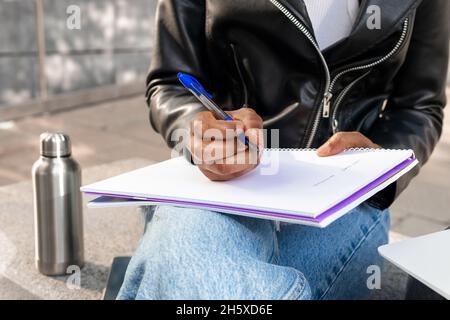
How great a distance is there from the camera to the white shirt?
4.51 ft

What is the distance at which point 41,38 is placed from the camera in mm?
4691

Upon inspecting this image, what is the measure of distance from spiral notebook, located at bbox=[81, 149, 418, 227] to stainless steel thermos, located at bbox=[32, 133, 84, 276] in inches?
28.8

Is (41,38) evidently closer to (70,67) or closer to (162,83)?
(70,67)

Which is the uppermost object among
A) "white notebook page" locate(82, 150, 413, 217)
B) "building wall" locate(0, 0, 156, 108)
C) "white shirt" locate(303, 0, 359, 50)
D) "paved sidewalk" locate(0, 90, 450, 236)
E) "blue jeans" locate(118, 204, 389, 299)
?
"white shirt" locate(303, 0, 359, 50)

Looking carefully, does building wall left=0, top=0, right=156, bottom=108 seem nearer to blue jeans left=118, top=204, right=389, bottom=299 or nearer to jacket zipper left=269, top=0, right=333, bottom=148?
jacket zipper left=269, top=0, right=333, bottom=148

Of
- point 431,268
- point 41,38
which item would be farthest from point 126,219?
point 41,38

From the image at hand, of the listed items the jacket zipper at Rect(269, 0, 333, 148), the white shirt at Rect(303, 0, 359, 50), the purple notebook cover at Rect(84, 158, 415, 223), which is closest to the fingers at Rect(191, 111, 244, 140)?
the purple notebook cover at Rect(84, 158, 415, 223)

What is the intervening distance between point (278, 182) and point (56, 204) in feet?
3.16

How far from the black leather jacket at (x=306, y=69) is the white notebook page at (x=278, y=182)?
179mm

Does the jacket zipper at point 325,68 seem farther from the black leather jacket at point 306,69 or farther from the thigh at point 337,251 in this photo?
the thigh at point 337,251

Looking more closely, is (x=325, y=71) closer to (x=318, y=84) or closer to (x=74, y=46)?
(x=318, y=84)

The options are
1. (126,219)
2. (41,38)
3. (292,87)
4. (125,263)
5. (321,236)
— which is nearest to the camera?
(321,236)
